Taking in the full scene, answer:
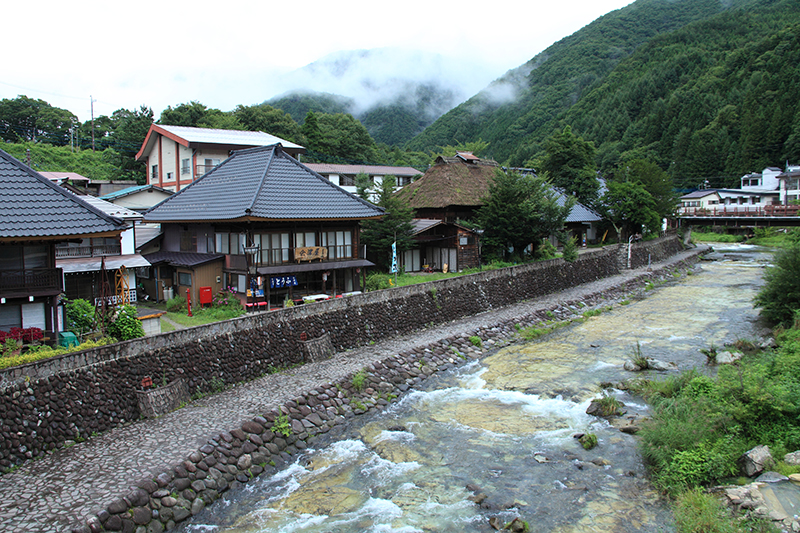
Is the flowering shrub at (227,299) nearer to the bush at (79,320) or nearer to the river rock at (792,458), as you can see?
the bush at (79,320)

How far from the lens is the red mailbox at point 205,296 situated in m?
21.9

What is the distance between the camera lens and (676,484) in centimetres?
1021

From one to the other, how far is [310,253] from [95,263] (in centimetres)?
861

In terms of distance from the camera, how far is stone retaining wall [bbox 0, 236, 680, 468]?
10562 mm

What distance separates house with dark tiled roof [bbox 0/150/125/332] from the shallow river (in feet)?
25.7

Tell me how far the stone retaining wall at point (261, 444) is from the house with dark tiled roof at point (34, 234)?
653cm

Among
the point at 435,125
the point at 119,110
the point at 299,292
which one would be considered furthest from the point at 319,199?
the point at 435,125

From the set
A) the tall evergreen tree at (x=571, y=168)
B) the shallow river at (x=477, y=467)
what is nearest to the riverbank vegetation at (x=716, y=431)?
the shallow river at (x=477, y=467)

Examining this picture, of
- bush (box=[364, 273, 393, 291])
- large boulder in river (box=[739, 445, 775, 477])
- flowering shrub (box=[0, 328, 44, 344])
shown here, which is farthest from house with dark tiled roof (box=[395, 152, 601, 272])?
large boulder in river (box=[739, 445, 775, 477])

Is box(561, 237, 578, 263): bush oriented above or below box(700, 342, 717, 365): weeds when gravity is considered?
above

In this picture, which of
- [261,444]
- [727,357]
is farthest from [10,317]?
[727,357]

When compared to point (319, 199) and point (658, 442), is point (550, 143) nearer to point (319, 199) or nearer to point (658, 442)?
A: point (319, 199)

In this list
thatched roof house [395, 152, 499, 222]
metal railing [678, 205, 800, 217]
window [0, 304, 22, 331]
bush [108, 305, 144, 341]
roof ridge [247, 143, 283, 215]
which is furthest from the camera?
metal railing [678, 205, 800, 217]

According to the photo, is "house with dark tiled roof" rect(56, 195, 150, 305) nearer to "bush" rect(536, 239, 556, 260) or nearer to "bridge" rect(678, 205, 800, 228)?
"bush" rect(536, 239, 556, 260)
